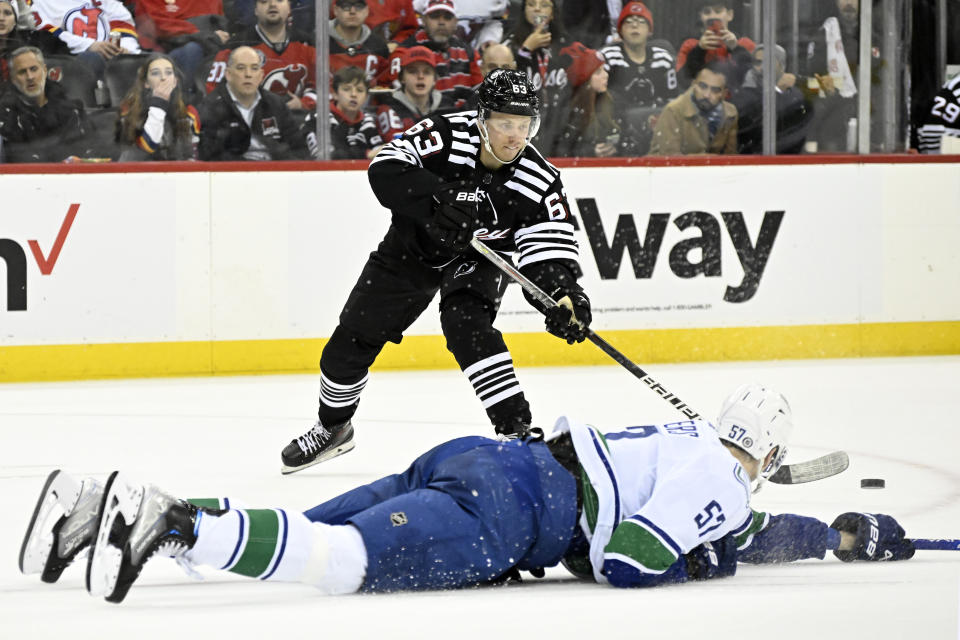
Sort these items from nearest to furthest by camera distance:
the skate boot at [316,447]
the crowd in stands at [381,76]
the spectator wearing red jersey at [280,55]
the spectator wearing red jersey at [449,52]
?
1. the skate boot at [316,447]
2. the crowd in stands at [381,76]
3. the spectator wearing red jersey at [280,55]
4. the spectator wearing red jersey at [449,52]

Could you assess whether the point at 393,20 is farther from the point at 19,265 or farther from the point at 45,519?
the point at 45,519

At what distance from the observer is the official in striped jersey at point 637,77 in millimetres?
6578

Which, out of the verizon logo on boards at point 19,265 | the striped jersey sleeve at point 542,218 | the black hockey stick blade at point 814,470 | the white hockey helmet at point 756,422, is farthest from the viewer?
the verizon logo on boards at point 19,265

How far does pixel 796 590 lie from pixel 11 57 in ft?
14.9

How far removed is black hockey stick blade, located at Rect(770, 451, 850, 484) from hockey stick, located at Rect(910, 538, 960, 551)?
1.66ft

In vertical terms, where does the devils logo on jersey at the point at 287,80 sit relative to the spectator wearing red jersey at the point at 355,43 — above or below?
below

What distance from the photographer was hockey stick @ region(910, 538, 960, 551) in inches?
106

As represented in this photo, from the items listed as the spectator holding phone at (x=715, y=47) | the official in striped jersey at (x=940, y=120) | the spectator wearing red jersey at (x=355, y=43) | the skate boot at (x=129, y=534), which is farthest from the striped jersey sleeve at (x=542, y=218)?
the official in striped jersey at (x=940, y=120)

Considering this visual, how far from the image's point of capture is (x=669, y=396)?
137 inches

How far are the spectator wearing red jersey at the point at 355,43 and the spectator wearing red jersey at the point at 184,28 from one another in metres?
0.47

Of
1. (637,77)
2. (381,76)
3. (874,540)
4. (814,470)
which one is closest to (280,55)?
(381,76)

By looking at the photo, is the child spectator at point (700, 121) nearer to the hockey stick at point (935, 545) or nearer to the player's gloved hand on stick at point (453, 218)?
the player's gloved hand on stick at point (453, 218)

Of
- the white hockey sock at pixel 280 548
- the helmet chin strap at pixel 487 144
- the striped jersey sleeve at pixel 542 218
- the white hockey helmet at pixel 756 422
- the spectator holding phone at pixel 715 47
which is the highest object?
the spectator holding phone at pixel 715 47

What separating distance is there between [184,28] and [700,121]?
7.75 ft
